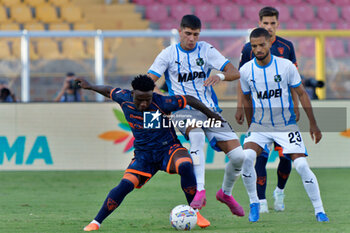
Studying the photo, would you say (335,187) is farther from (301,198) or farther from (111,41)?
(111,41)

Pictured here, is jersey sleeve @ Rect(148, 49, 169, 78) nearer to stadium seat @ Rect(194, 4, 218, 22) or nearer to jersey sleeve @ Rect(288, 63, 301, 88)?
jersey sleeve @ Rect(288, 63, 301, 88)

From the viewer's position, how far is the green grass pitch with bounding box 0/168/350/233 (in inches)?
248

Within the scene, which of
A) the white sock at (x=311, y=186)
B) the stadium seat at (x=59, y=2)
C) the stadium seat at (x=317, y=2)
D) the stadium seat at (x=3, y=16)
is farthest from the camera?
the stadium seat at (x=317, y=2)

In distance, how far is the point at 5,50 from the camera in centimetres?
1291

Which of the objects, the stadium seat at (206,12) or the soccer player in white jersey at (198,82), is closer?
the soccer player in white jersey at (198,82)

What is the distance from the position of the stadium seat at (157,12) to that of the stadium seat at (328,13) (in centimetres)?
450

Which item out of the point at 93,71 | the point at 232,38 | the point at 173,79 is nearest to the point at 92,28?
the point at 93,71

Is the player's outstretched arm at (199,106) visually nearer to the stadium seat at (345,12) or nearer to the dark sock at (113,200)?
the dark sock at (113,200)

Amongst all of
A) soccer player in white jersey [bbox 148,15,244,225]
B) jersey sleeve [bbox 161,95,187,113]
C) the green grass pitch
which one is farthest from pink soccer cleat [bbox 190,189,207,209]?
jersey sleeve [bbox 161,95,187,113]

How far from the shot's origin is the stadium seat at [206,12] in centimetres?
1902

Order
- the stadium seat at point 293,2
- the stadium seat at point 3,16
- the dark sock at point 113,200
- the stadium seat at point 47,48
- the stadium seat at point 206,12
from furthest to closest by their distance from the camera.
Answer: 1. the stadium seat at point 293,2
2. the stadium seat at point 206,12
3. the stadium seat at point 3,16
4. the stadium seat at point 47,48
5. the dark sock at point 113,200

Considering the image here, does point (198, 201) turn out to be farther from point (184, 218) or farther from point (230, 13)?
point (230, 13)

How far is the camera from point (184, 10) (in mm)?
19188

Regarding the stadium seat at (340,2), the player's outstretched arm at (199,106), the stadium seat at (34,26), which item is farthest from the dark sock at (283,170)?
the stadium seat at (340,2)
